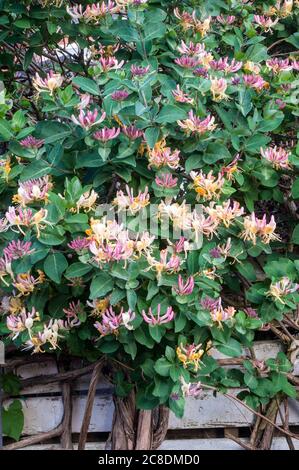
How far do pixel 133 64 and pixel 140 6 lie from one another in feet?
0.50

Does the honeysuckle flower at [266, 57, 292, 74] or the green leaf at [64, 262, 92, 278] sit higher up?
the honeysuckle flower at [266, 57, 292, 74]

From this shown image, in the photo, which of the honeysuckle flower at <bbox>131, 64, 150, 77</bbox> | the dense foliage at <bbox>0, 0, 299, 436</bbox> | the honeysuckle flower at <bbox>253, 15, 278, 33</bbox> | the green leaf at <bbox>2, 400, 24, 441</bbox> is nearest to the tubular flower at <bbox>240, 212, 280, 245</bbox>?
the dense foliage at <bbox>0, 0, 299, 436</bbox>

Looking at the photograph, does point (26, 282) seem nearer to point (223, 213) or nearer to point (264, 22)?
point (223, 213)

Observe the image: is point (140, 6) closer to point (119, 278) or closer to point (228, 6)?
point (228, 6)

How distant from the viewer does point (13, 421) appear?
7.36 feet

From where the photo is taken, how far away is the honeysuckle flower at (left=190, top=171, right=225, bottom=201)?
1626 mm

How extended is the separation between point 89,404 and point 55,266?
75 centimetres

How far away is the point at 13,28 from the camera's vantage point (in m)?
2.10

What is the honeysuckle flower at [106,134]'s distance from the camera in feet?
5.09

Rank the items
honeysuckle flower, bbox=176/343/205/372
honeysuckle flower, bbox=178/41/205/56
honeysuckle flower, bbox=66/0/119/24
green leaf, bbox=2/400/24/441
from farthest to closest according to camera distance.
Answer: green leaf, bbox=2/400/24/441 → honeysuckle flower, bbox=66/0/119/24 → honeysuckle flower, bbox=178/41/205/56 → honeysuckle flower, bbox=176/343/205/372

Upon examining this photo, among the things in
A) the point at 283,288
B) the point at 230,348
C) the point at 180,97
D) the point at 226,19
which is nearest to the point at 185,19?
the point at 226,19

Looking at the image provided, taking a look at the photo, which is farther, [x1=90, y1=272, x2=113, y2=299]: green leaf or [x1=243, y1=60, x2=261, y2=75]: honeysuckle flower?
[x1=243, y1=60, x2=261, y2=75]: honeysuckle flower

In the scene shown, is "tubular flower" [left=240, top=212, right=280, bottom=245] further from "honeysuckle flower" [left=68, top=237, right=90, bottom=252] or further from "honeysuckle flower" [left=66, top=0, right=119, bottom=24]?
"honeysuckle flower" [left=66, top=0, right=119, bottom=24]

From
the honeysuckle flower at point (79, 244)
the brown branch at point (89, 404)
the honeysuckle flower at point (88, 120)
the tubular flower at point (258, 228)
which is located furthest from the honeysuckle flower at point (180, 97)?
the brown branch at point (89, 404)
